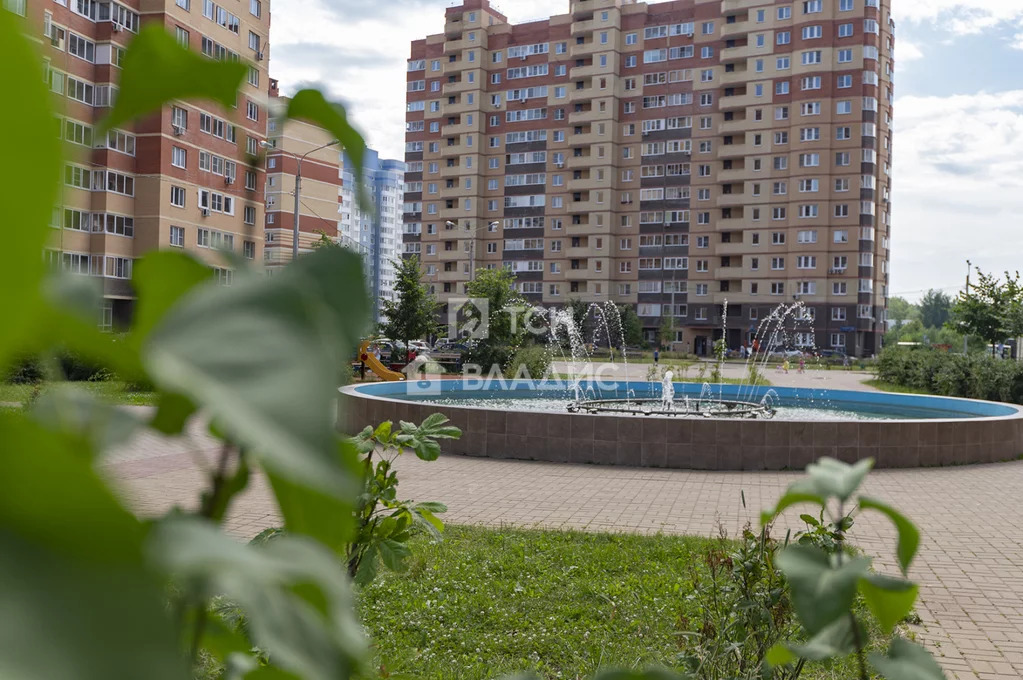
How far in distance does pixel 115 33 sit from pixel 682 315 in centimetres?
4379

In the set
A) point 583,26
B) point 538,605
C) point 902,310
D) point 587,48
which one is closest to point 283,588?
point 538,605

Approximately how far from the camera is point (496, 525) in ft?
29.6

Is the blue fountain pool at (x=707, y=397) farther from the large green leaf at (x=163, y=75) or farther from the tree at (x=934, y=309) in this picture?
the tree at (x=934, y=309)

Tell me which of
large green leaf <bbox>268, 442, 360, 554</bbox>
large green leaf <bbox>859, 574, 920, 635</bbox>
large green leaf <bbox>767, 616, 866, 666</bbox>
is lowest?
large green leaf <bbox>767, 616, 866, 666</bbox>

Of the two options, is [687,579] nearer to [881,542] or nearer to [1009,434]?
[881,542]

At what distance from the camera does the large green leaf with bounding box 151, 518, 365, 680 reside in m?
0.23

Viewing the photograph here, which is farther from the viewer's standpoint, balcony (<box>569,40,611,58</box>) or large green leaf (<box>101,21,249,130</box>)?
balcony (<box>569,40,611,58</box>)

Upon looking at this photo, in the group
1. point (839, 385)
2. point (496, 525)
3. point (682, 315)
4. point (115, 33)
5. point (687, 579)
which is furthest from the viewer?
point (682, 315)

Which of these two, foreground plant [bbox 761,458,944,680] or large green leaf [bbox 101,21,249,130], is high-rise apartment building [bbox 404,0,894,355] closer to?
foreground plant [bbox 761,458,944,680]

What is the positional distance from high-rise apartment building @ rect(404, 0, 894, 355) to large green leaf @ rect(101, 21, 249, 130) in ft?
213

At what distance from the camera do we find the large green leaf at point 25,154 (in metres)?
0.21

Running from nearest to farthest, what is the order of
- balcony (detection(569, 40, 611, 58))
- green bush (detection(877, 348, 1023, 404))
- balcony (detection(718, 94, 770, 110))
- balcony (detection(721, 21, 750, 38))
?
green bush (detection(877, 348, 1023, 404)), balcony (detection(718, 94, 770, 110)), balcony (detection(721, 21, 750, 38)), balcony (detection(569, 40, 611, 58))

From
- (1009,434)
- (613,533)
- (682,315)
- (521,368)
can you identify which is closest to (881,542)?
(613,533)

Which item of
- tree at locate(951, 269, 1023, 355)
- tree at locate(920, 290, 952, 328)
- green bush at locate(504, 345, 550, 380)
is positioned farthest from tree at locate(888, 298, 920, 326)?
green bush at locate(504, 345, 550, 380)
